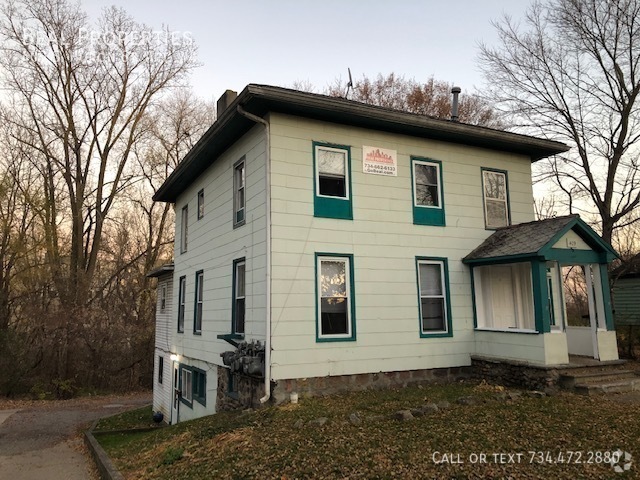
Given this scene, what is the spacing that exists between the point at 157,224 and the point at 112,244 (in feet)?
9.85

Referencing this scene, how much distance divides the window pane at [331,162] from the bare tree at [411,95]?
16390 mm

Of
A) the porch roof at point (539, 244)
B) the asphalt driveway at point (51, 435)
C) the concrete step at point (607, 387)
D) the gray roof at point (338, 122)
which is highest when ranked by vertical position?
the gray roof at point (338, 122)

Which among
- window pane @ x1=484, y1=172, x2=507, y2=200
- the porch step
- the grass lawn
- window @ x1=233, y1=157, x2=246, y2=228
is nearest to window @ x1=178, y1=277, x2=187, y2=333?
window @ x1=233, y1=157, x2=246, y2=228

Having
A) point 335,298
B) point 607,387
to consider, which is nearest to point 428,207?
point 335,298

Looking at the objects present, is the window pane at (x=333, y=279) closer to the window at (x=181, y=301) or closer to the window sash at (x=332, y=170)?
the window sash at (x=332, y=170)

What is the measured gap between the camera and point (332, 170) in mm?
10086

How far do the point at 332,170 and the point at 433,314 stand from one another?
4.12 meters

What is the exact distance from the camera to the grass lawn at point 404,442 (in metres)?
5.20

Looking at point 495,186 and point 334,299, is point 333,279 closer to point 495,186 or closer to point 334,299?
point 334,299

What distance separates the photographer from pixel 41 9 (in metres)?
22.7

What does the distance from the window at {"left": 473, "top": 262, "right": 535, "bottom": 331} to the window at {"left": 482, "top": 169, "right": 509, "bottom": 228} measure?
4.08ft

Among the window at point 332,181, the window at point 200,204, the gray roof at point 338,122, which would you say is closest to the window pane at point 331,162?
A: the window at point 332,181

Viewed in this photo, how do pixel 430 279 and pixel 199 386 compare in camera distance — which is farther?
pixel 199 386

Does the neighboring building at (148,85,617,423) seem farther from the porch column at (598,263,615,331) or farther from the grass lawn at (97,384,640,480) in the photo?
the grass lawn at (97,384,640,480)
